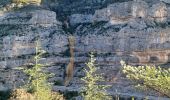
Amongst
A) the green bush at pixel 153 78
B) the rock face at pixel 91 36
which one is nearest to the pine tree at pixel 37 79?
the green bush at pixel 153 78

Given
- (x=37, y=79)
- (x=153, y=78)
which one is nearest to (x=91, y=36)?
(x=37, y=79)

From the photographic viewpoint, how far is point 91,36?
107438 mm

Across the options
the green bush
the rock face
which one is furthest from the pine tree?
the rock face

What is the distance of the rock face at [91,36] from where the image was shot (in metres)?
100

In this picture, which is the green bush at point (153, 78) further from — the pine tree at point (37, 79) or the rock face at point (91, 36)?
the rock face at point (91, 36)

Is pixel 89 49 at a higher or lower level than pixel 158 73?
lower

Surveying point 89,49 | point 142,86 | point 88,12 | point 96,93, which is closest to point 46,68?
point 89,49

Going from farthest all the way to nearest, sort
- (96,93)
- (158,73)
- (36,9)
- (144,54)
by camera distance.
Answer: (36,9)
(144,54)
(96,93)
(158,73)

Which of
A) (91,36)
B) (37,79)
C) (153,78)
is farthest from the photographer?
(91,36)

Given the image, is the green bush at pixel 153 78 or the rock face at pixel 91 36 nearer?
the green bush at pixel 153 78

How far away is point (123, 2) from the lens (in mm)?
107562

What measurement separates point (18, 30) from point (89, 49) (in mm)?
13722

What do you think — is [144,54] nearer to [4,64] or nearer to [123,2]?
[123,2]

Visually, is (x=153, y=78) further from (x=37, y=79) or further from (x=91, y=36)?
(x=91, y=36)
